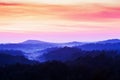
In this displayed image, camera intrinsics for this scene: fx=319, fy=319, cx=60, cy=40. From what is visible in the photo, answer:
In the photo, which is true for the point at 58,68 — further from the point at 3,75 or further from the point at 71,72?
the point at 3,75

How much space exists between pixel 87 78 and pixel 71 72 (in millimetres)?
11324

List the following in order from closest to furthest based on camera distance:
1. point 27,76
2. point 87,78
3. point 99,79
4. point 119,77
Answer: point 119,77, point 99,79, point 87,78, point 27,76

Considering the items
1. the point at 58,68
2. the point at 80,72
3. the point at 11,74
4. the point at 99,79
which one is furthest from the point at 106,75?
the point at 11,74

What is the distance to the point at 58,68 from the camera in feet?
482

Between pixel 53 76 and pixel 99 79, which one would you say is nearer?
pixel 99 79

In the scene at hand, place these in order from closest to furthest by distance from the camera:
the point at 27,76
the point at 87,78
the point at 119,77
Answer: the point at 119,77 → the point at 87,78 → the point at 27,76

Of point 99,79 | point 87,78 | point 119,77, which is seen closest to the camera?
point 119,77

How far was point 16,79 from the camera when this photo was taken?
5202 inches

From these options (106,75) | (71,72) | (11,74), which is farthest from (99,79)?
(11,74)

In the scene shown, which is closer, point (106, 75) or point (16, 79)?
point (106, 75)

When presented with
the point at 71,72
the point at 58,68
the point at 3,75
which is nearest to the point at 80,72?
the point at 71,72

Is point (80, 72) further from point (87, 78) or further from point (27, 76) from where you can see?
point (27, 76)

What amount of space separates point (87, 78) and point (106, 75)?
10.6m

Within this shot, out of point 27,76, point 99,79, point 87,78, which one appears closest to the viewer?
point 99,79
